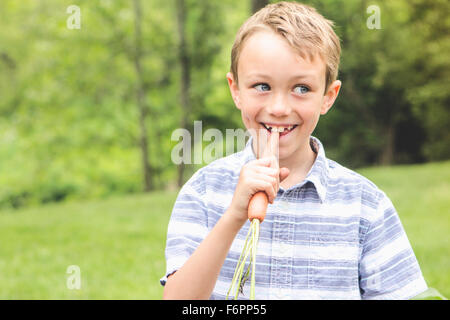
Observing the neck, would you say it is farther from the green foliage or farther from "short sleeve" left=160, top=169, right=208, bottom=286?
the green foliage

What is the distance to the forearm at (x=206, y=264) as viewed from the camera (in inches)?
58.6

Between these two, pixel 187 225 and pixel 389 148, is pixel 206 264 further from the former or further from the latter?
pixel 389 148

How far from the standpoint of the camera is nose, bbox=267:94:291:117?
66.7 inches

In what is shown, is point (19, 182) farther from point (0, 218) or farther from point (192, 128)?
point (0, 218)

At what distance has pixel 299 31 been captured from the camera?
1729 millimetres

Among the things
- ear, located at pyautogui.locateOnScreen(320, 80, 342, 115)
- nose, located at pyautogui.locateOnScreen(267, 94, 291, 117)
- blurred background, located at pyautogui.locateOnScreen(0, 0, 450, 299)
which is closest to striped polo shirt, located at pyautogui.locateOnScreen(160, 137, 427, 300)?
ear, located at pyautogui.locateOnScreen(320, 80, 342, 115)

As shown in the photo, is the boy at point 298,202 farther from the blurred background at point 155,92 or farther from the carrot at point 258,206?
the blurred background at point 155,92

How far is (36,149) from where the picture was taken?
68.8ft

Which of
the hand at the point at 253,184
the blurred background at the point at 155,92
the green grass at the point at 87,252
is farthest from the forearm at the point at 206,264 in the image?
the blurred background at the point at 155,92

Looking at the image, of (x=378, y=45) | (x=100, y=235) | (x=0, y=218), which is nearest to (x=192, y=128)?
(x=378, y=45)

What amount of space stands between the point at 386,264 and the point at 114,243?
6.11 metres

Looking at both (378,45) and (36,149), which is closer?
(378,45)

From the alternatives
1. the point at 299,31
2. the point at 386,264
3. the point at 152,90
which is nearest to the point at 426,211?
the point at 386,264

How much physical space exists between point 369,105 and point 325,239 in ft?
57.6
